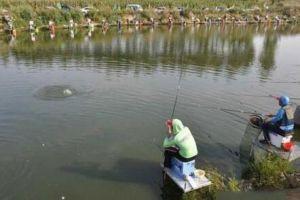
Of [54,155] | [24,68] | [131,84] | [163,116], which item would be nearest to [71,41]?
[24,68]

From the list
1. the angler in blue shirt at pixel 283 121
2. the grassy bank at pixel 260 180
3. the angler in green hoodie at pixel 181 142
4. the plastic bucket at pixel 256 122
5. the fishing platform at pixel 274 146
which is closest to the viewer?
the angler in green hoodie at pixel 181 142

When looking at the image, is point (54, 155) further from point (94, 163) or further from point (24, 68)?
point (24, 68)

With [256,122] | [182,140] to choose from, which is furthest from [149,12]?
[182,140]

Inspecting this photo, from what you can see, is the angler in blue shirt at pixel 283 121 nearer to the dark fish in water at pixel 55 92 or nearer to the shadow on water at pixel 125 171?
the shadow on water at pixel 125 171

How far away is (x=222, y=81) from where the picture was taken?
2486cm

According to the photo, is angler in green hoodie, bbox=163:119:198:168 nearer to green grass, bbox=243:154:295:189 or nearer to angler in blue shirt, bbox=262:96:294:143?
green grass, bbox=243:154:295:189

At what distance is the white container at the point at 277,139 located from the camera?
41.3 ft

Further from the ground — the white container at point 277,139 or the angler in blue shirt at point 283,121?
the angler in blue shirt at point 283,121

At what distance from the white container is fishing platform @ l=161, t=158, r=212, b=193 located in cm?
343

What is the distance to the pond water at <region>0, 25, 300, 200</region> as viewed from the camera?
484 inches

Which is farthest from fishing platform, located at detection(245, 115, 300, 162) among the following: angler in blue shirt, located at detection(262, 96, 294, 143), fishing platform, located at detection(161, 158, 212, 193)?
fishing platform, located at detection(161, 158, 212, 193)

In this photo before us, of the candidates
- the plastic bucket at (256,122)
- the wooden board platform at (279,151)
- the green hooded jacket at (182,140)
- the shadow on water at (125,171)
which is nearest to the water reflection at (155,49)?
the plastic bucket at (256,122)

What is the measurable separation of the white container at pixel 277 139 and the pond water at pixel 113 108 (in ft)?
5.07

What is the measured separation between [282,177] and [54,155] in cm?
818
